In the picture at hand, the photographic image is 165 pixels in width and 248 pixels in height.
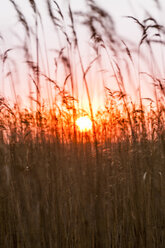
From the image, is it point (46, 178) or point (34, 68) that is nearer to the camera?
point (46, 178)

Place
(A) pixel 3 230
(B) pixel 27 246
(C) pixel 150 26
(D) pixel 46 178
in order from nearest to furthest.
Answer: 1. (B) pixel 27 246
2. (D) pixel 46 178
3. (A) pixel 3 230
4. (C) pixel 150 26

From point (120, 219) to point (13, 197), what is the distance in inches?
25.3

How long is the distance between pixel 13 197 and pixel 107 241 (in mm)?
546

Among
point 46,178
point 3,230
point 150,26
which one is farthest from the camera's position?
point 150,26

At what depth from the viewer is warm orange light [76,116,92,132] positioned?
227 centimetres

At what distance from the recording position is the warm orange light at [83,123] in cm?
227

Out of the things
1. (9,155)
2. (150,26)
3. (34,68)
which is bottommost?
(9,155)

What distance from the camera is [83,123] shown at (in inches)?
95.0

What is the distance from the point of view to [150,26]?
225cm

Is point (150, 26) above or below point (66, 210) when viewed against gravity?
above

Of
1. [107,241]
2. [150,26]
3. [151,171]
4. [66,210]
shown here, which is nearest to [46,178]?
[66,210]

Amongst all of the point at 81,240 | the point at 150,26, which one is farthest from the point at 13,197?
the point at 150,26

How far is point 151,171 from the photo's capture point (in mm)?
1979

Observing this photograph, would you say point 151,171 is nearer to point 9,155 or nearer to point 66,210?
point 66,210
